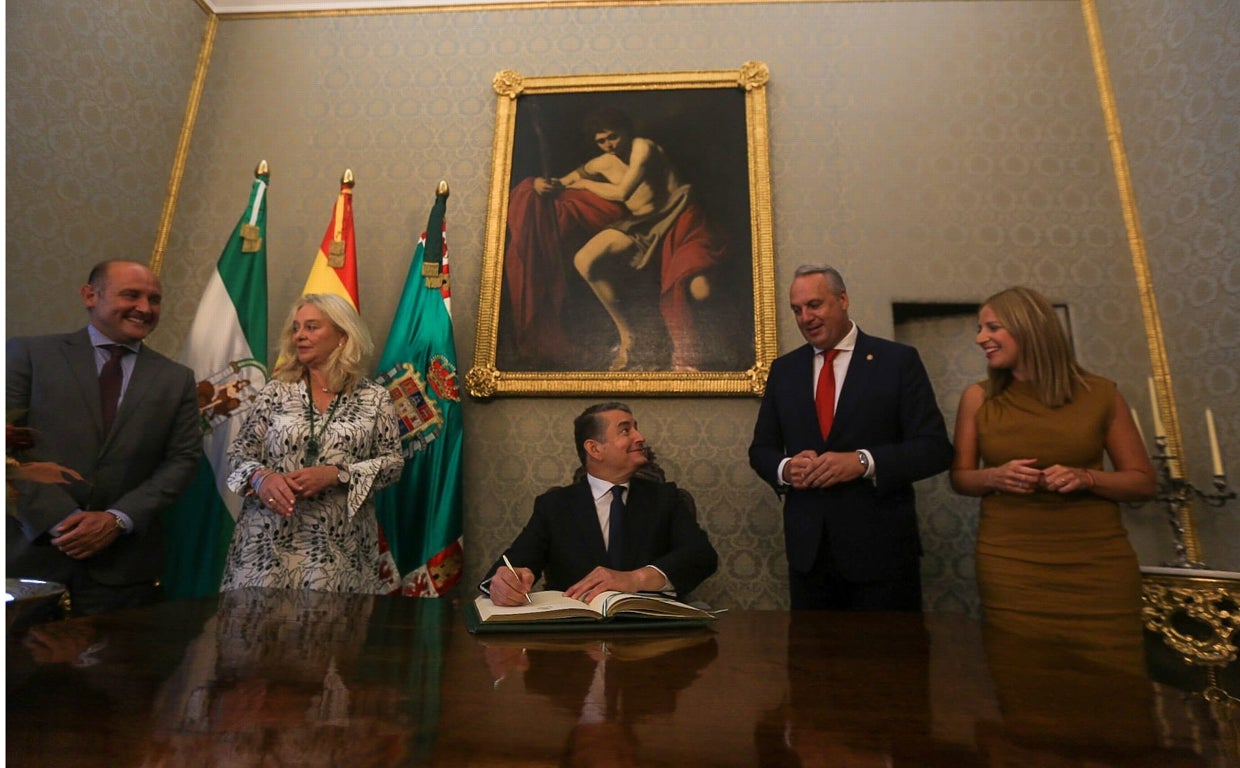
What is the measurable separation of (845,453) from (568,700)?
6.02 ft

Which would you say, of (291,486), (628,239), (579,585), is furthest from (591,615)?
(628,239)

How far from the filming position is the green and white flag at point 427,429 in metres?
3.71

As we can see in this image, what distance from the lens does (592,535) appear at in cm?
256

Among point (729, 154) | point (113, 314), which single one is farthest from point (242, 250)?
point (729, 154)

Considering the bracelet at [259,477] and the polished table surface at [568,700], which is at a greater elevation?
the bracelet at [259,477]

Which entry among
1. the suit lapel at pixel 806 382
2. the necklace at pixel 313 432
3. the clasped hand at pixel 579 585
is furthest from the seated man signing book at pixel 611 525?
the necklace at pixel 313 432

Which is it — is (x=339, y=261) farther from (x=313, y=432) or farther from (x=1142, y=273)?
(x=1142, y=273)

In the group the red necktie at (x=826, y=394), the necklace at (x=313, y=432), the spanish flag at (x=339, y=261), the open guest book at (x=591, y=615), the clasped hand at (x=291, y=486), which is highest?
the spanish flag at (x=339, y=261)

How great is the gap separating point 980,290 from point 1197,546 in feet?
4.84

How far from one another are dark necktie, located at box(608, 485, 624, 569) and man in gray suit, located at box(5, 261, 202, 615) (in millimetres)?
1672

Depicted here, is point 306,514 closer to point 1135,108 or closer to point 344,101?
point 344,101

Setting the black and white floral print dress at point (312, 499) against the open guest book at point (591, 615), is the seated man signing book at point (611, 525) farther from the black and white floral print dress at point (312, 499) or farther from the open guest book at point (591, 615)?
the black and white floral print dress at point (312, 499)

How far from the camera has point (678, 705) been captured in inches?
45.0

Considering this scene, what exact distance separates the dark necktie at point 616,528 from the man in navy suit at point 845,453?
0.61 metres
